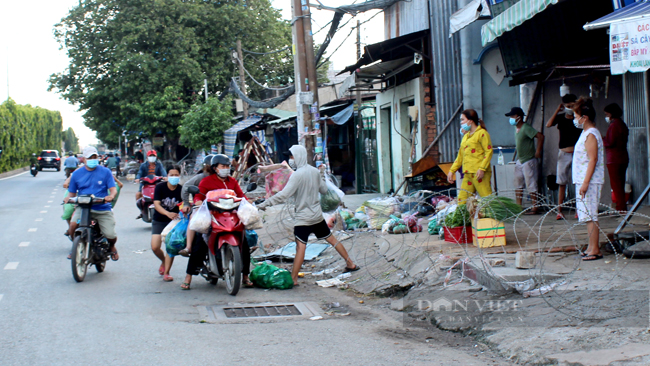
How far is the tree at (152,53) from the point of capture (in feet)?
106

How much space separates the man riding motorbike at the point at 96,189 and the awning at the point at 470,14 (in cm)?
601

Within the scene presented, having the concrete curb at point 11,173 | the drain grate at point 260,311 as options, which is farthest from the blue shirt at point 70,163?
the concrete curb at point 11,173

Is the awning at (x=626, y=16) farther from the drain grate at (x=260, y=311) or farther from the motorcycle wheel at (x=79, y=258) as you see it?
the motorcycle wheel at (x=79, y=258)

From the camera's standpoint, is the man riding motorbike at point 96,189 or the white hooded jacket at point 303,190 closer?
the white hooded jacket at point 303,190

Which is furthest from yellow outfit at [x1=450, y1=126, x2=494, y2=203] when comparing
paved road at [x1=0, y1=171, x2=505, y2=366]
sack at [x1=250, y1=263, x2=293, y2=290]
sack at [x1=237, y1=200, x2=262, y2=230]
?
sack at [x1=237, y1=200, x2=262, y2=230]

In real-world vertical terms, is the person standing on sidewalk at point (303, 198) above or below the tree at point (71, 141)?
below

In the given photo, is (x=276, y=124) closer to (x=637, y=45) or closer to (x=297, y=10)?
(x=297, y=10)

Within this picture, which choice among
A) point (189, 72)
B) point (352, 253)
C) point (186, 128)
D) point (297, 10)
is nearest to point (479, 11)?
point (297, 10)

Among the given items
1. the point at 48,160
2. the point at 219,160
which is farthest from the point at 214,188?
the point at 48,160

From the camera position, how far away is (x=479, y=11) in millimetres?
9102

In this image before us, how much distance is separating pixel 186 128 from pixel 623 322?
2604 centimetres

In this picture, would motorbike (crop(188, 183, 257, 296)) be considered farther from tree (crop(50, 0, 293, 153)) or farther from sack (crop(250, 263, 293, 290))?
tree (crop(50, 0, 293, 153))
